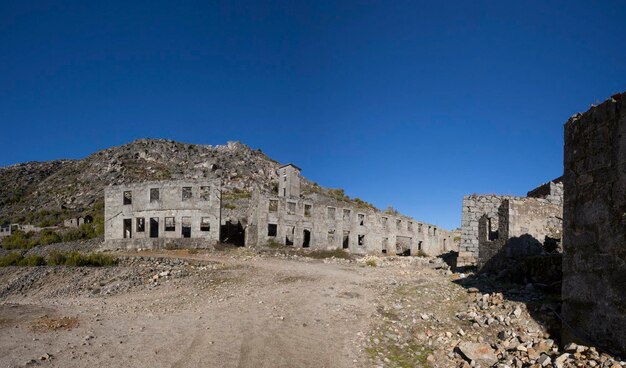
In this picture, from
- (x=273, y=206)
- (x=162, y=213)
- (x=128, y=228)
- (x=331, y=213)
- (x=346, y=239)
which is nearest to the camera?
(x=162, y=213)

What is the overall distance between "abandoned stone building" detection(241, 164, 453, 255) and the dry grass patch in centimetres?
2326

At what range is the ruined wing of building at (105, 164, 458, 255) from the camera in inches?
1419

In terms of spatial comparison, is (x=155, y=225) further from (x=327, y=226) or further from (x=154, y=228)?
(x=327, y=226)

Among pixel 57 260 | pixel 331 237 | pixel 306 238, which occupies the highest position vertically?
pixel 331 237

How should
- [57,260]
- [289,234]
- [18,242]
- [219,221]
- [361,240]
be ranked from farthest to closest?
[18,242] < [361,240] < [289,234] < [219,221] < [57,260]

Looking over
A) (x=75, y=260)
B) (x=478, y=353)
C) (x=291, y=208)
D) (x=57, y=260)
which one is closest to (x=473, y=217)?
(x=478, y=353)

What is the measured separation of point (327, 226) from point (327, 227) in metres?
0.10

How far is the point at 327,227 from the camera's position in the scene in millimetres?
39875

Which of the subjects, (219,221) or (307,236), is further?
(307,236)

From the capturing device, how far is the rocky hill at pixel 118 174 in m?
73.9

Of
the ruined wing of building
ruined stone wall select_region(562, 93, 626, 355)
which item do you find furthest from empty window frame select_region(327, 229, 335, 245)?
ruined stone wall select_region(562, 93, 626, 355)

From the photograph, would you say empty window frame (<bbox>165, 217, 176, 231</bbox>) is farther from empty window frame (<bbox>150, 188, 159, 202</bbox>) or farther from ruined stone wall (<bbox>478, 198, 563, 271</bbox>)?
ruined stone wall (<bbox>478, 198, 563, 271</bbox>)

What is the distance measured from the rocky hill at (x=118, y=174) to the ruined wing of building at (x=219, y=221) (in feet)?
95.6

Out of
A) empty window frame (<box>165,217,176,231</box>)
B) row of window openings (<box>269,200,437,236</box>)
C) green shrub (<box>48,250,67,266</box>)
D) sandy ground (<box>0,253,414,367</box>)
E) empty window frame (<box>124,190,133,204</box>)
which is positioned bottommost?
green shrub (<box>48,250,67,266</box>)
